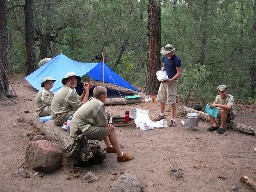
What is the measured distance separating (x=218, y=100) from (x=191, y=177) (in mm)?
2291

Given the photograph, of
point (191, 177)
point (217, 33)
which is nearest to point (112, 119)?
point (191, 177)

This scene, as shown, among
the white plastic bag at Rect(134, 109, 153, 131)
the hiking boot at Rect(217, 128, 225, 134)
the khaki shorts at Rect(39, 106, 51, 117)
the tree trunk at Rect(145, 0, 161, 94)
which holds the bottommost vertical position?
the hiking boot at Rect(217, 128, 225, 134)

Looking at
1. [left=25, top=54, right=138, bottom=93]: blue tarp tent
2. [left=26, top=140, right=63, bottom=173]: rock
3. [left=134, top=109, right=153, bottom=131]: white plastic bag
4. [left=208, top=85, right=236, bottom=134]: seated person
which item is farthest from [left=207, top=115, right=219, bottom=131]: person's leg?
[left=25, top=54, right=138, bottom=93]: blue tarp tent

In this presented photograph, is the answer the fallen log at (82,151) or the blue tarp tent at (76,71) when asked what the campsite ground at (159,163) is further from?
the blue tarp tent at (76,71)

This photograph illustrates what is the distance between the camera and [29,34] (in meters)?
12.9

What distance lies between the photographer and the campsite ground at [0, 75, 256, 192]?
14.2ft

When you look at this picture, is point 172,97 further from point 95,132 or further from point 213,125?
point 95,132

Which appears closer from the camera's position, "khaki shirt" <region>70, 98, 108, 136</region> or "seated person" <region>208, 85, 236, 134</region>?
"khaki shirt" <region>70, 98, 108, 136</region>

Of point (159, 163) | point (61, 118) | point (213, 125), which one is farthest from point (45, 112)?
point (213, 125)

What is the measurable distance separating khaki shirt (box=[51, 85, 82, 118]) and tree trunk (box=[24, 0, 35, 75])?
801 cm

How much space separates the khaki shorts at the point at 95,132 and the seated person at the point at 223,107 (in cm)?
238

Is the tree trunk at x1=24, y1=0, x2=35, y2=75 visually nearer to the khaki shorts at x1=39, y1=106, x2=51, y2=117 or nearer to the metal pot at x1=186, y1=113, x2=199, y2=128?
the khaki shorts at x1=39, y1=106, x2=51, y2=117

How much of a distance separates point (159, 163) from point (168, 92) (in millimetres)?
2074

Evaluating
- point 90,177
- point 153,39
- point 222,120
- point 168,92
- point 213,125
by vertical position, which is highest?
point 153,39
